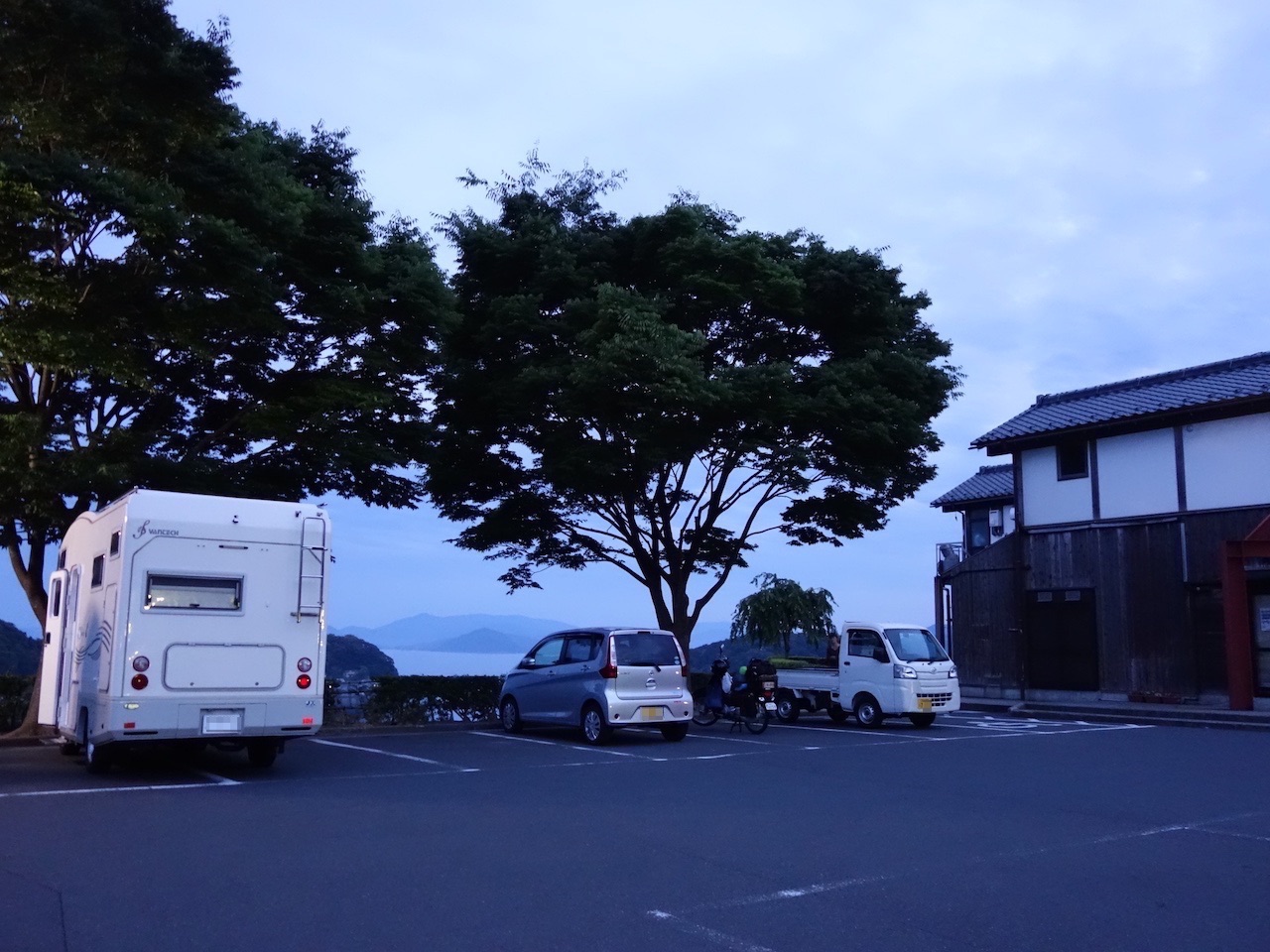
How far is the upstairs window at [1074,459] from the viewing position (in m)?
27.4

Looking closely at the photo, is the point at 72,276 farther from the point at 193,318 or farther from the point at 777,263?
the point at 777,263

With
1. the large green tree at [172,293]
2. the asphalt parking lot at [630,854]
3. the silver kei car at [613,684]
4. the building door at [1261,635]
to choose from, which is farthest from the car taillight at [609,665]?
the building door at [1261,635]

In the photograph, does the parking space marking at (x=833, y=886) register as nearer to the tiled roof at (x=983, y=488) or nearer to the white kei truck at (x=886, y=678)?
the white kei truck at (x=886, y=678)

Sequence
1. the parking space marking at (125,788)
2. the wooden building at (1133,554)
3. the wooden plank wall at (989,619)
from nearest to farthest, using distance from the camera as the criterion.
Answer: the parking space marking at (125,788) < the wooden building at (1133,554) < the wooden plank wall at (989,619)

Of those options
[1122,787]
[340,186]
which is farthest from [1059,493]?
[340,186]

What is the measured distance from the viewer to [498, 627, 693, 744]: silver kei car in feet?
53.2

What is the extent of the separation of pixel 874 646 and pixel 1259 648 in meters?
9.55

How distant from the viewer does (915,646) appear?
65.9 feet

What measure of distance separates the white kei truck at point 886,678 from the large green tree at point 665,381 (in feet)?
8.92

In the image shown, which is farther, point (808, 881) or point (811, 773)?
point (811, 773)

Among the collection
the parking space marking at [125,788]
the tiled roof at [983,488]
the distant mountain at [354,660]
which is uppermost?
the tiled roof at [983,488]

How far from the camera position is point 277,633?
12.1m

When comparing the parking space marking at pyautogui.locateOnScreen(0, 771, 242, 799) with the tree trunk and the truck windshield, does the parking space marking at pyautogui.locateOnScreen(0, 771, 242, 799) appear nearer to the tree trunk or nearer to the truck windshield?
the tree trunk

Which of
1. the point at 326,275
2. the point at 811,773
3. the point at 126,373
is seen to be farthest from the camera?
the point at 326,275
